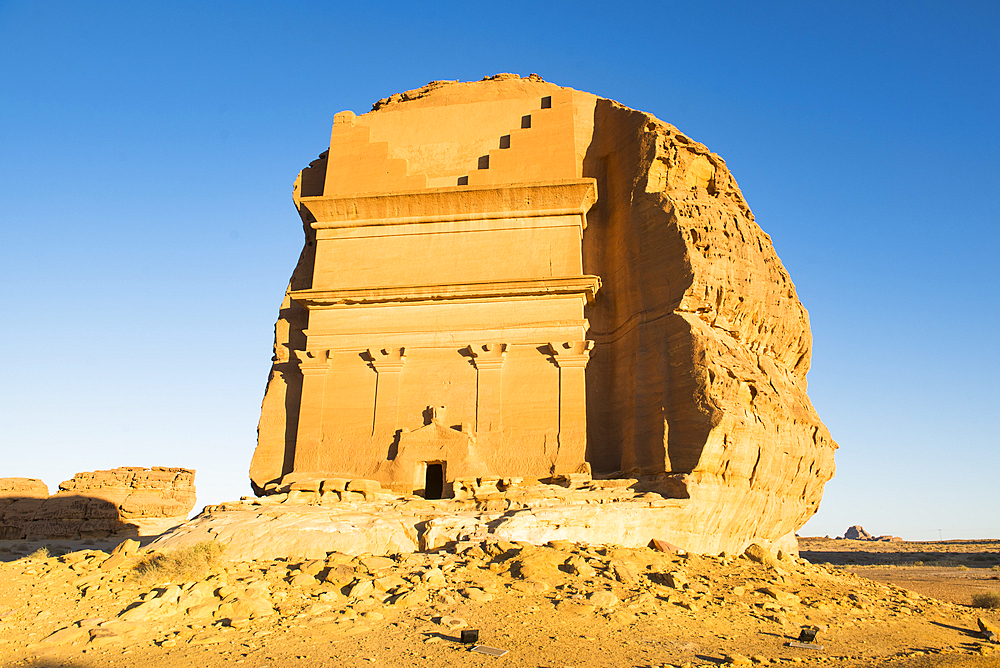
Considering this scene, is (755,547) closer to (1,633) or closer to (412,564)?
(412,564)

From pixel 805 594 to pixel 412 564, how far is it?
5205 millimetres

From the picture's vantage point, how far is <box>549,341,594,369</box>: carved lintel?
1488 centimetres

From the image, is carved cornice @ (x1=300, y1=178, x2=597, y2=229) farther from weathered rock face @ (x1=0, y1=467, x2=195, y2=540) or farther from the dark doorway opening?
weathered rock face @ (x1=0, y1=467, x2=195, y2=540)

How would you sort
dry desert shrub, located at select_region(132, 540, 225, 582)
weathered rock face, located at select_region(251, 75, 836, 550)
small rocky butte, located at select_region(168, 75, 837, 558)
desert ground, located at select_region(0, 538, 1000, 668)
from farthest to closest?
weathered rock face, located at select_region(251, 75, 836, 550), small rocky butte, located at select_region(168, 75, 837, 558), dry desert shrub, located at select_region(132, 540, 225, 582), desert ground, located at select_region(0, 538, 1000, 668)

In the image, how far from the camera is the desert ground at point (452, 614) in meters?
6.82

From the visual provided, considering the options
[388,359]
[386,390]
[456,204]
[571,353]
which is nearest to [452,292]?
[388,359]

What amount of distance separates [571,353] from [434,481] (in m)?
3.75

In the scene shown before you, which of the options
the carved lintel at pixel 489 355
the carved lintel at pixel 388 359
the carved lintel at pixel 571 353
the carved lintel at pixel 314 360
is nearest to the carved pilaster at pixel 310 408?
the carved lintel at pixel 314 360

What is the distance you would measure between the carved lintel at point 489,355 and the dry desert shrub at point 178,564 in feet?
22.5

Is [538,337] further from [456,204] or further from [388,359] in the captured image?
[456,204]

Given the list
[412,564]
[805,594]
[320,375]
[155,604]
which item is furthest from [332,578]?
[320,375]

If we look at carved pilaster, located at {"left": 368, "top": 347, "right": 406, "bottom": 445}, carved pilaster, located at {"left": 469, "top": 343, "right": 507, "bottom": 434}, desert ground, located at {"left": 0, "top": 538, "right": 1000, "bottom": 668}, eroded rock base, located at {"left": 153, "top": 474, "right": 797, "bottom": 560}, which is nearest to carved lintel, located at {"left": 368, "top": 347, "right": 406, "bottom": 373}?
carved pilaster, located at {"left": 368, "top": 347, "right": 406, "bottom": 445}

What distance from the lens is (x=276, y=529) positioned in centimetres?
1030

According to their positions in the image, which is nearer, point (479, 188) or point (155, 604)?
point (155, 604)
